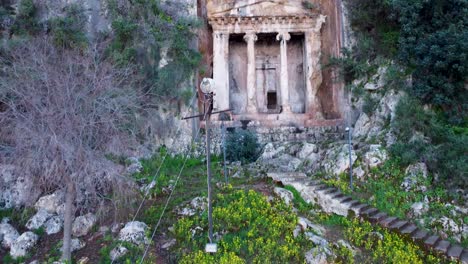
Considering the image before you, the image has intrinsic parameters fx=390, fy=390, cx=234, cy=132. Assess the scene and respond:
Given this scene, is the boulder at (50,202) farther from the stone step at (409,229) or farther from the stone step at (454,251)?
the stone step at (454,251)

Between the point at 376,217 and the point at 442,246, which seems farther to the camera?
the point at 376,217

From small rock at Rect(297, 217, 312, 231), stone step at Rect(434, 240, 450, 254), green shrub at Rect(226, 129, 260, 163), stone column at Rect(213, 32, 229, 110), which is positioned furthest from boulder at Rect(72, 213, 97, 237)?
stone column at Rect(213, 32, 229, 110)

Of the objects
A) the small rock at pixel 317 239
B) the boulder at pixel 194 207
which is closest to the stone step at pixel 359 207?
the small rock at pixel 317 239

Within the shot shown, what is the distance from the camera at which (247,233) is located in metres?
9.88

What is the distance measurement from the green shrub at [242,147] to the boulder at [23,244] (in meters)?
7.73

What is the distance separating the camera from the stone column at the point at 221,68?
1909 cm

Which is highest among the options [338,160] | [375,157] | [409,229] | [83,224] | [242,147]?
[242,147]

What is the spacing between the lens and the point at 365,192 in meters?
12.4

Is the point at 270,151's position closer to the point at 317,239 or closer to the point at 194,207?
the point at 194,207

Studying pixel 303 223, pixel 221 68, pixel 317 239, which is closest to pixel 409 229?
pixel 317 239

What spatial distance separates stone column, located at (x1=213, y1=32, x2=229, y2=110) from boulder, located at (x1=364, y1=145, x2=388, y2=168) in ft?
25.5

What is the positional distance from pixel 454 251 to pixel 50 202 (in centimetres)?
1094

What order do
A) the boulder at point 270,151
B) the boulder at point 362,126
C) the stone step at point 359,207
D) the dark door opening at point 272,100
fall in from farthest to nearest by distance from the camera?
the dark door opening at point 272,100
the boulder at point 362,126
the boulder at point 270,151
the stone step at point 359,207

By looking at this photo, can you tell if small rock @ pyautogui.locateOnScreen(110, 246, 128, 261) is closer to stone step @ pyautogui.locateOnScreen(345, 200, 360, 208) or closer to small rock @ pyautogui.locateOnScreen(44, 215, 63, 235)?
small rock @ pyautogui.locateOnScreen(44, 215, 63, 235)
